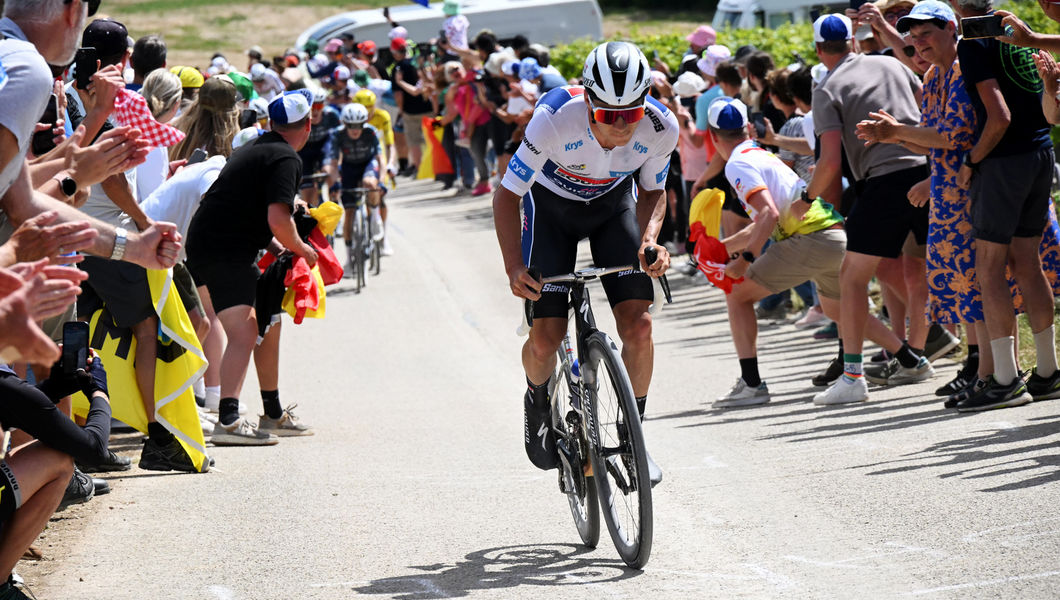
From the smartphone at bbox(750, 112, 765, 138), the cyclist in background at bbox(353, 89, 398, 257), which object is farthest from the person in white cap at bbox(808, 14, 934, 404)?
the cyclist in background at bbox(353, 89, 398, 257)

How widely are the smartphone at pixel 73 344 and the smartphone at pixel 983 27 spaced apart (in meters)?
4.69

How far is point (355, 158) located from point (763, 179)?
833cm

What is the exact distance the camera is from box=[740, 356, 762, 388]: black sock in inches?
351

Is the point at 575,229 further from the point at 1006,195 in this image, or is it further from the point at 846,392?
the point at 846,392

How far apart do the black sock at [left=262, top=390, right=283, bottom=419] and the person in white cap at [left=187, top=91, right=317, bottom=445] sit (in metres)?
0.29

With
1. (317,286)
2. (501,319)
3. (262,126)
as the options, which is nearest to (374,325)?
(501,319)

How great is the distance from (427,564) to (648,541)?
3.31 feet

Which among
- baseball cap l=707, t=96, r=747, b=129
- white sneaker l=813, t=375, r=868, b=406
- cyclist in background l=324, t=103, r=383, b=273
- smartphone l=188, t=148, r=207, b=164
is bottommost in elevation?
cyclist in background l=324, t=103, r=383, b=273

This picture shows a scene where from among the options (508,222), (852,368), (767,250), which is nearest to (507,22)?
(767,250)

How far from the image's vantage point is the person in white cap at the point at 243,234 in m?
8.34

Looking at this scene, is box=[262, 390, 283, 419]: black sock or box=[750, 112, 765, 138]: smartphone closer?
box=[262, 390, 283, 419]: black sock

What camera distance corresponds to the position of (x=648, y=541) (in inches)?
206

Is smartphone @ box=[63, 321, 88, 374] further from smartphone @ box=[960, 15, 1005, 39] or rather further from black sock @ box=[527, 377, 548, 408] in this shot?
smartphone @ box=[960, 15, 1005, 39]

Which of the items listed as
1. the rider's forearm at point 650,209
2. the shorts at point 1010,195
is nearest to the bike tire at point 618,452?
the rider's forearm at point 650,209
